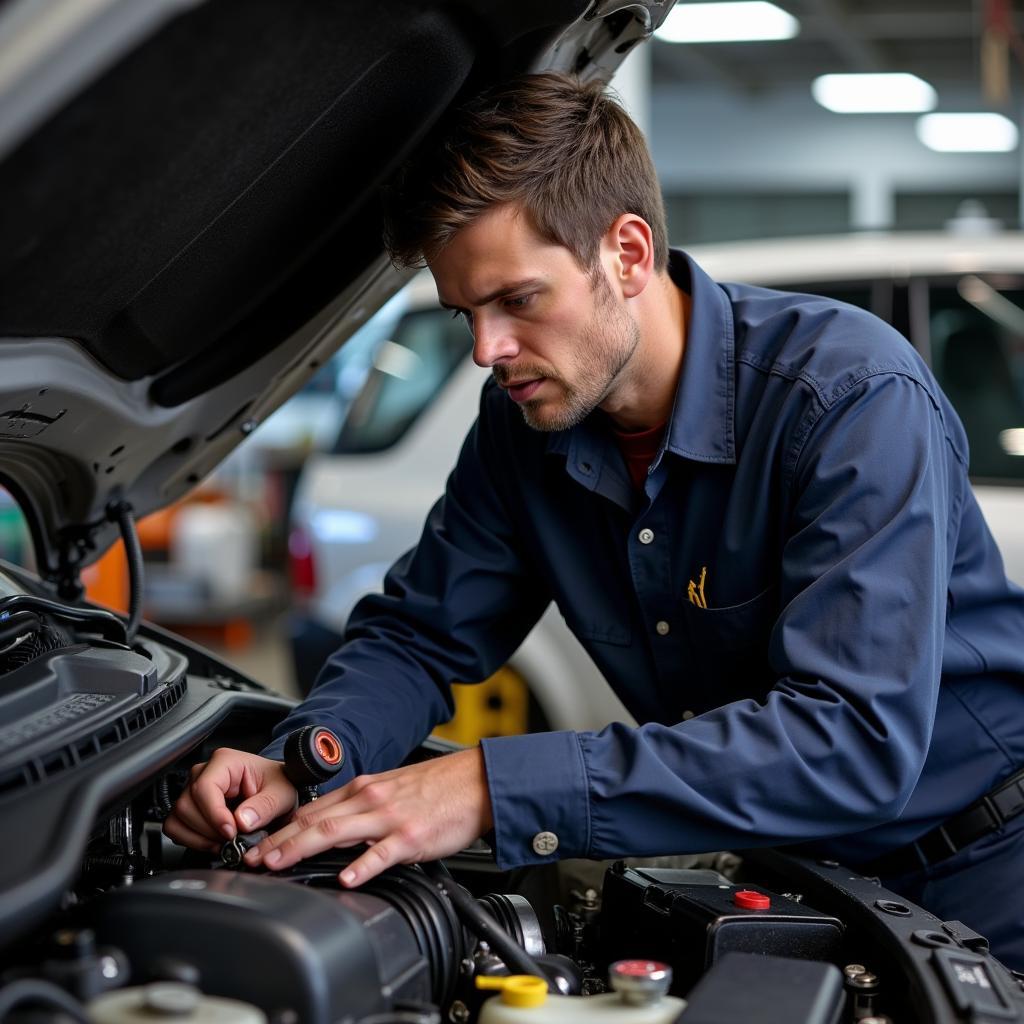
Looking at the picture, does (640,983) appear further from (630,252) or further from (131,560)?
(131,560)

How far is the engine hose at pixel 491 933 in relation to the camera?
1.16 m

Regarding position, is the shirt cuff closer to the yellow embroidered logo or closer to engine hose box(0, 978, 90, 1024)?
the yellow embroidered logo

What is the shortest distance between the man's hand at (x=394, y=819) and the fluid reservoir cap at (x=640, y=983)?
0.23 metres

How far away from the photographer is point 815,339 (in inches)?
60.6

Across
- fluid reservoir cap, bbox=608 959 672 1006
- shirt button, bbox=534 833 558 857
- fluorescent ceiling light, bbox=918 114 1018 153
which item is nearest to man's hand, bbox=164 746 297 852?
shirt button, bbox=534 833 558 857

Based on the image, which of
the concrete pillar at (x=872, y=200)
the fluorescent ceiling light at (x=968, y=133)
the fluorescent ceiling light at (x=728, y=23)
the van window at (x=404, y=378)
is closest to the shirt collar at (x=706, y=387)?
the van window at (x=404, y=378)

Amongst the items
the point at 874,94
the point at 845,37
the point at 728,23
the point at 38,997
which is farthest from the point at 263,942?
the point at 874,94

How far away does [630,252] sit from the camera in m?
1.60

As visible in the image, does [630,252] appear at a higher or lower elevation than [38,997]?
higher

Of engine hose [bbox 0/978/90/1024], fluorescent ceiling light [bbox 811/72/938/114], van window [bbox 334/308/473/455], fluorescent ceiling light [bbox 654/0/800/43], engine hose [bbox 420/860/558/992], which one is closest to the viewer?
engine hose [bbox 0/978/90/1024]

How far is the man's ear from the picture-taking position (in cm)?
157

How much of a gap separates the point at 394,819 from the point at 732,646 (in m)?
0.52

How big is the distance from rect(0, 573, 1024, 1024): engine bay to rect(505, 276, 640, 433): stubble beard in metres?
0.48

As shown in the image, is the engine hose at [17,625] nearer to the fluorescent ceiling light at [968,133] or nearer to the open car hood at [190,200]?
the open car hood at [190,200]
